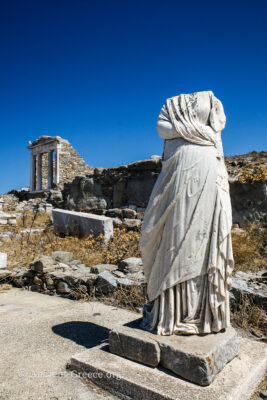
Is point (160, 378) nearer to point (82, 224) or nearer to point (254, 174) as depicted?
point (82, 224)

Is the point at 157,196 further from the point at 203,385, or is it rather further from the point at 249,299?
the point at 249,299

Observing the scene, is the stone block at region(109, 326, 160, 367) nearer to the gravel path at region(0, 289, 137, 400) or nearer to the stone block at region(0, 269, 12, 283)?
the gravel path at region(0, 289, 137, 400)

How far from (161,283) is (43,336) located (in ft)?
5.61

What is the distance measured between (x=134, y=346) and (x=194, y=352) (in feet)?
1.63

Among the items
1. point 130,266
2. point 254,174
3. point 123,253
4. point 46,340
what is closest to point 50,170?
point 254,174

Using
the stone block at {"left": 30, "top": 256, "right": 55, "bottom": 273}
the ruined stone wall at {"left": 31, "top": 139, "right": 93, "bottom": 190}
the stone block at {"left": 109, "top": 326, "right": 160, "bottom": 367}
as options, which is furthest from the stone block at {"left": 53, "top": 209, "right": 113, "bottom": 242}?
the ruined stone wall at {"left": 31, "top": 139, "right": 93, "bottom": 190}

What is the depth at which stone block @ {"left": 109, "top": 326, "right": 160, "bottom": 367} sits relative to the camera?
2.23 metres

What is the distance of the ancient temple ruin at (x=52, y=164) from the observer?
78.8 ft

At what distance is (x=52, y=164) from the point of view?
25.0 m

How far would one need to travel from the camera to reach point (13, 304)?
4535 millimetres

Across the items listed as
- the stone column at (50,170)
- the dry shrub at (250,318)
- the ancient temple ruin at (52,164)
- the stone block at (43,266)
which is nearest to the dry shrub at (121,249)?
the stone block at (43,266)

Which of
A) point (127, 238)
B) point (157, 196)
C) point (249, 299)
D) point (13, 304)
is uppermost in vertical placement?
point (157, 196)

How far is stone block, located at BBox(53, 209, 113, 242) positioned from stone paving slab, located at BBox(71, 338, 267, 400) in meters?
5.23

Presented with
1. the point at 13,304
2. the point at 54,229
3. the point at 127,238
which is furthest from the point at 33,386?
the point at 54,229
